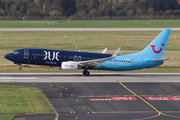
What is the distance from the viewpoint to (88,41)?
96.6 m

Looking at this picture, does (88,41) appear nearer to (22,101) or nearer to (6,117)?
(22,101)

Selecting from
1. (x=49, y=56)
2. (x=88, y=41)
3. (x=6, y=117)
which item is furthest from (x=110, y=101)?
(x=88, y=41)

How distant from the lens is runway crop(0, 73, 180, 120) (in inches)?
1288

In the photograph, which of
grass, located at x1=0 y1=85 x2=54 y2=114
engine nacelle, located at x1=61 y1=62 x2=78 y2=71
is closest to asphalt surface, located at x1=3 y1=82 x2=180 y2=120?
grass, located at x1=0 y1=85 x2=54 y2=114

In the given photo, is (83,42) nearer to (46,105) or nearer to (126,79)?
(126,79)

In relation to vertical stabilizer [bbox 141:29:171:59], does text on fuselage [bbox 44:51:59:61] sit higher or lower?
lower

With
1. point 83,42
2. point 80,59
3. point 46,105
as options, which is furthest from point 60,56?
point 83,42

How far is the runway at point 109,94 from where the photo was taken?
32.7m

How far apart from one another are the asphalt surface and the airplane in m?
6.59

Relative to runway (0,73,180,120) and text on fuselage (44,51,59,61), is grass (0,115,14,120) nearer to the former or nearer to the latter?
runway (0,73,180,120)

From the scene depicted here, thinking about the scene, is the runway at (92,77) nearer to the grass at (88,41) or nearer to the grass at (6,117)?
the grass at (88,41)

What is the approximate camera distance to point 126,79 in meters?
53.2

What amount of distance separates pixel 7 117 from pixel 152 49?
1257 inches

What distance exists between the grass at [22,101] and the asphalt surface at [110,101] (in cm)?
124
